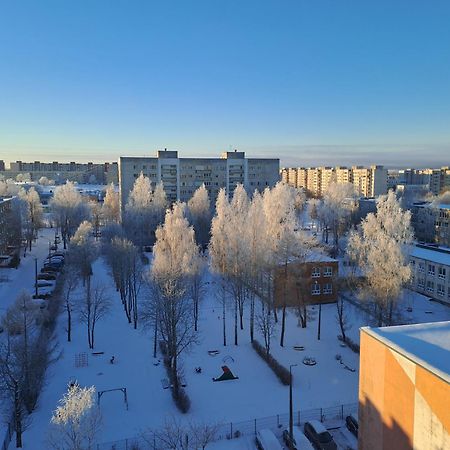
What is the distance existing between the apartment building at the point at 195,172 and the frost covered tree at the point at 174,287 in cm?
2343

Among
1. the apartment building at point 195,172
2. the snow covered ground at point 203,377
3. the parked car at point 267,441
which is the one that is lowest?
the snow covered ground at point 203,377

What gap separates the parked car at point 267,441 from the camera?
12375mm

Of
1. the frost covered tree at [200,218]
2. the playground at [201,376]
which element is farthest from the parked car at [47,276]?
the frost covered tree at [200,218]

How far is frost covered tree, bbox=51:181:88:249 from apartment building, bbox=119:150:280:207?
6136 millimetres

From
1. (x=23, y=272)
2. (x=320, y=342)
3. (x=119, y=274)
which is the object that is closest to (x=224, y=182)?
(x=23, y=272)

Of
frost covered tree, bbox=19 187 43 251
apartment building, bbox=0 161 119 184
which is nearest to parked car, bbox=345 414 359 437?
frost covered tree, bbox=19 187 43 251

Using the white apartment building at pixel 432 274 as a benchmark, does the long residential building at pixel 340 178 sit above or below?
above

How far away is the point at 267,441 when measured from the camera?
1260 centimetres

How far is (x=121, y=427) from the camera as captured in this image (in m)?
13.9

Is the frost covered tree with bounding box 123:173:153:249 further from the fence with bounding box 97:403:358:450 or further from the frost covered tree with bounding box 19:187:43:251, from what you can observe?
the fence with bounding box 97:403:358:450

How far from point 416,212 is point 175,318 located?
42059 millimetres

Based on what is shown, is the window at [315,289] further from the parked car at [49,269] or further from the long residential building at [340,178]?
the long residential building at [340,178]

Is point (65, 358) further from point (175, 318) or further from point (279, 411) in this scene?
point (279, 411)

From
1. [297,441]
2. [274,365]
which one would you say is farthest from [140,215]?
[297,441]
